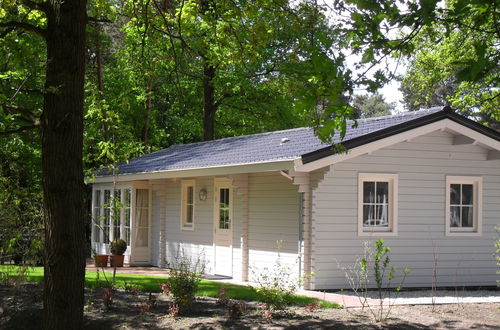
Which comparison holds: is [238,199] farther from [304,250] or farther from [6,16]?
[6,16]

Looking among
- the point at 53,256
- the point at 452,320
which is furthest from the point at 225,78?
the point at 53,256

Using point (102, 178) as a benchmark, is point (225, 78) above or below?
above

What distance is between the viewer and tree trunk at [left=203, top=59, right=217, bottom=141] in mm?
28719

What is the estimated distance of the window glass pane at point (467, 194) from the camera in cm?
1560

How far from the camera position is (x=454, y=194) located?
15477 mm

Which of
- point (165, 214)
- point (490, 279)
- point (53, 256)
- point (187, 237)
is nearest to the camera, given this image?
point (53, 256)

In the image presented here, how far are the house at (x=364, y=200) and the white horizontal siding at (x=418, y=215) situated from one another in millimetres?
23

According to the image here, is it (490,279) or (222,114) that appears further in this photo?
(222,114)

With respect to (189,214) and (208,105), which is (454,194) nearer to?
(189,214)

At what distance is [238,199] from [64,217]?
364 inches

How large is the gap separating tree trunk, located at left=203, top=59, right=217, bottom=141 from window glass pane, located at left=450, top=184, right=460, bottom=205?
1466cm

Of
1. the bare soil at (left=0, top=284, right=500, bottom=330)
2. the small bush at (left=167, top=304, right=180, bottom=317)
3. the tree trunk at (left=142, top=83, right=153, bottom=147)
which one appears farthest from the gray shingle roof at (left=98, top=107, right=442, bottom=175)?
the tree trunk at (left=142, top=83, right=153, bottom=147)

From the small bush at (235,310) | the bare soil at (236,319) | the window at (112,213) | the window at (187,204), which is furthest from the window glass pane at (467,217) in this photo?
the window at (112,213)

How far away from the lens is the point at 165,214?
20047 mm
